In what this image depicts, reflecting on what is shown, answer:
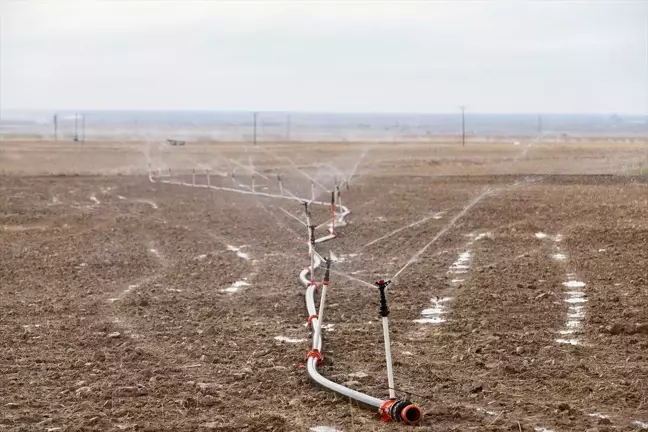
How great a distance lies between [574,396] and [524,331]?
2.39m

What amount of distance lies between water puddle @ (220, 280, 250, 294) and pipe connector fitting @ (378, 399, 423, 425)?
5967 millimetres

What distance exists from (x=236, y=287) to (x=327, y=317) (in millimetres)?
2513

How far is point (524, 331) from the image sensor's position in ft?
32.4

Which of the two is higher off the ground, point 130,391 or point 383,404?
point 383,404

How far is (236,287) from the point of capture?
1304cm

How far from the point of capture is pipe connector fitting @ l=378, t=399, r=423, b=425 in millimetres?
6797

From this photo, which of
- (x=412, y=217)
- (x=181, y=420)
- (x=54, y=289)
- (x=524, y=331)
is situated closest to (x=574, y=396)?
(x=524, y=331)

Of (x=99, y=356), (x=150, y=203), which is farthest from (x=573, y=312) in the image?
(x=150, y=203)

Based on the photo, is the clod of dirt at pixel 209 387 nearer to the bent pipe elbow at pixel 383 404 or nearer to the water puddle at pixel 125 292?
the bent pipe elbow at pixel 383 404

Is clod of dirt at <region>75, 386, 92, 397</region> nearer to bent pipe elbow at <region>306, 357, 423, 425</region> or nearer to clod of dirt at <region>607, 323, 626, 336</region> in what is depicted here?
bent pipe elbow at <region>306, 357, 423, 425</region>

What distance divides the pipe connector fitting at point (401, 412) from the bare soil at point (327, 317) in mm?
86

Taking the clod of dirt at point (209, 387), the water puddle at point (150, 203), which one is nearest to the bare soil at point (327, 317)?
the clod of dirt at point (209, 387)

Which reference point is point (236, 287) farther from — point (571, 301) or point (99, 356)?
point (571, 301)

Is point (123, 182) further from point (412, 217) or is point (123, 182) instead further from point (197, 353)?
point (197, 353)
